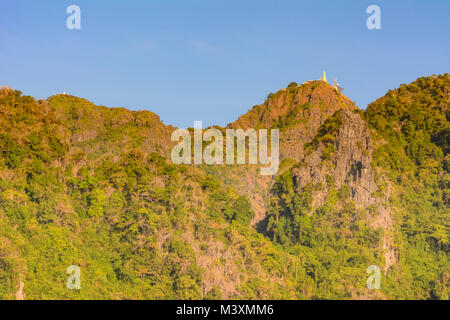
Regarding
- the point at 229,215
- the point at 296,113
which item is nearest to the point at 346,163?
the point at 229,215

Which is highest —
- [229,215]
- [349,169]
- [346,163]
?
[346,163]

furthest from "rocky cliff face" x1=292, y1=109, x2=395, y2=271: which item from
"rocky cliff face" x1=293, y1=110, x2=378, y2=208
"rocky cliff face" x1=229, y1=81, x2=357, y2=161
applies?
"rocky cliff face" x1=229, y1=81, x2=357, y2=161

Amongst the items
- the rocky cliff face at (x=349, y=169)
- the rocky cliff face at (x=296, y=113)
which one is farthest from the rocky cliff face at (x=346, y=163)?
the rocky cliff face at (x=296, y=113)

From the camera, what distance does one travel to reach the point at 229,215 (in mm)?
73188

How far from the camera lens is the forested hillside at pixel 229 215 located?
64188mm

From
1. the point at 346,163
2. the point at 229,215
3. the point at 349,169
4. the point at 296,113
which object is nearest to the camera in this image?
the point at 229,215

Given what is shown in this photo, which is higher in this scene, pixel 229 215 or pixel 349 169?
pixel 349 169

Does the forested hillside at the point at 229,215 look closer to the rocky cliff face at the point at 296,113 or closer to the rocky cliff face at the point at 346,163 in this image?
the rocky cliff face at the point at 346,163

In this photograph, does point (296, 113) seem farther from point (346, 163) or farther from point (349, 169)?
point (349, 169)

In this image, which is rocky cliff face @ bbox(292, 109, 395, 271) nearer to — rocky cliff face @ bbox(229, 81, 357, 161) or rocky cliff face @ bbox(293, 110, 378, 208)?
rocky cliff face @ bbox(293, 110, 378, 208)

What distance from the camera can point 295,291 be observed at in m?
65.7

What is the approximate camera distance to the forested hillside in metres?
64.2

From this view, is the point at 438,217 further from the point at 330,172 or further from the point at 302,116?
the point at 302,116
